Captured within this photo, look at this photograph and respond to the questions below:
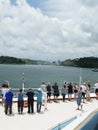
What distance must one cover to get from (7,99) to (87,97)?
28.0 ft

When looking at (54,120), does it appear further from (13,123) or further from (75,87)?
(75,87)

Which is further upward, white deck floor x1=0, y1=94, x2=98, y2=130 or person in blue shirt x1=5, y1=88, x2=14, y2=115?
person in blue shirt x1=5, y1=88, x2=14, y2=115

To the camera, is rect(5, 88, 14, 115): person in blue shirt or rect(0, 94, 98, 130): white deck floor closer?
rect(0, 94, 98, 130): white deck floor

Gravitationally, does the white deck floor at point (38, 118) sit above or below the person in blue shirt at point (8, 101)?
below

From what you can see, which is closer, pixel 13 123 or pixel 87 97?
pixel 13 123

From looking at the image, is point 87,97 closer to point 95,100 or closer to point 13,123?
point 95,100

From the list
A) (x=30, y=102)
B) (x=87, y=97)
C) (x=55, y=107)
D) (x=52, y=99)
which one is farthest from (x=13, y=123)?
(x=87, y=97)

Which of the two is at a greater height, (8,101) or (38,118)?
(8,101)

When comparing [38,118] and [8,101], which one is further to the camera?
[8,101]

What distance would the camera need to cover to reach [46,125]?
15148 millimetres

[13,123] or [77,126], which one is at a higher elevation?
[77,126]

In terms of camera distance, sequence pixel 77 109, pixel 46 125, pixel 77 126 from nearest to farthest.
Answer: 1. pixel 77 126
2. pixel 46 125
3. pixel 77 109

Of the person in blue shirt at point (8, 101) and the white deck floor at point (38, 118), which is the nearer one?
the white deck floor at point (38, 118)

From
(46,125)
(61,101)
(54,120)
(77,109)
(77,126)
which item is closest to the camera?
(77,126)
